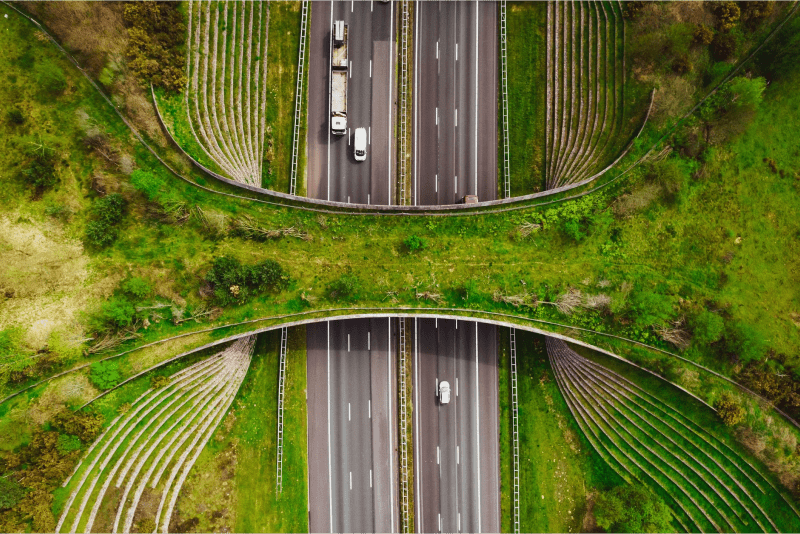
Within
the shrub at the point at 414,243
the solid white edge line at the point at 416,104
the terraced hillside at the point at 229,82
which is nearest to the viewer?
the shrub at the point at 414,243

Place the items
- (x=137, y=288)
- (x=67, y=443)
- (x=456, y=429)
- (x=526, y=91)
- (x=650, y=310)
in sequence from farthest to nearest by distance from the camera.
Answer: (x=526, y=91)
(x=456, y=429)
(x=650, y=310)
(x=137, y=288)
(x=67, y=443)

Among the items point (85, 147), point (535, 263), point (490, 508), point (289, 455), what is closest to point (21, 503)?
point (289, 455)

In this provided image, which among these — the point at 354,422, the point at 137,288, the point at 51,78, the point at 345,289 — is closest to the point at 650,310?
the point at 345,289

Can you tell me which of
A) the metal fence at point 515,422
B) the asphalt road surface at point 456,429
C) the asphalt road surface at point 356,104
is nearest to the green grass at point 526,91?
the asphalt road surface at point 356,104

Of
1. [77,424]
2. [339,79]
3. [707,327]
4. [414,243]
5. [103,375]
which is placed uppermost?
A: [339,79]

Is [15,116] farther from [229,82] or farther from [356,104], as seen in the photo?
[356,104]

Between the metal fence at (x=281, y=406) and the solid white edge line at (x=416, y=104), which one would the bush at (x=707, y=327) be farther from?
the metal fence at (x=281, y=406)

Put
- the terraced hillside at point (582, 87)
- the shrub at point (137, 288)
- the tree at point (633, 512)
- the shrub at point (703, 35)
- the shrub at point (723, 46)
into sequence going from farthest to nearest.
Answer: the terraced hillside at point (582, 87) → the shrub at point (723, 46) → the shrub at point (703, 35) → the tree at point (633, 512) → the shrub at point (137, 288)
